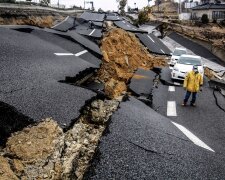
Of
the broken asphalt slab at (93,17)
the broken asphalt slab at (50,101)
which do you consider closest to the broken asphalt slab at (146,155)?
the broken asphalt slab at (50,101)

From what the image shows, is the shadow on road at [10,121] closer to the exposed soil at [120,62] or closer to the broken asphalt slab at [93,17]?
the exposed soil at [120,62]

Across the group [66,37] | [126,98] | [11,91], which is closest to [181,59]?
[66,37]

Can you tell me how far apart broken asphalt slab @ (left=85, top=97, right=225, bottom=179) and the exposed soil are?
12.4ft

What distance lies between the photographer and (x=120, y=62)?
53.9 feet

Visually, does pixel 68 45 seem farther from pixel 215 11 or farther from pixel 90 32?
pixel 215 11

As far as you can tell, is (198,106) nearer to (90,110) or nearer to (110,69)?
(110,69)

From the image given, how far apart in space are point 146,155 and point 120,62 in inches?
443

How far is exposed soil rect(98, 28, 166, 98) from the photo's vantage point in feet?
42.2

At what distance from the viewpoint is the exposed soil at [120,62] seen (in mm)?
12852

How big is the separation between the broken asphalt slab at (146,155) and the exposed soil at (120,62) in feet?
12.4

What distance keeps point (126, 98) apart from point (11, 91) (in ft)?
12.4

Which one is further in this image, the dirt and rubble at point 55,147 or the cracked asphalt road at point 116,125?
the cracked asphalt road at point 116,125

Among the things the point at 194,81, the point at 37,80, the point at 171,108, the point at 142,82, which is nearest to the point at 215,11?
the point at 142,82

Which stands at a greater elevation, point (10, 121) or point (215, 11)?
point (215, 11)
